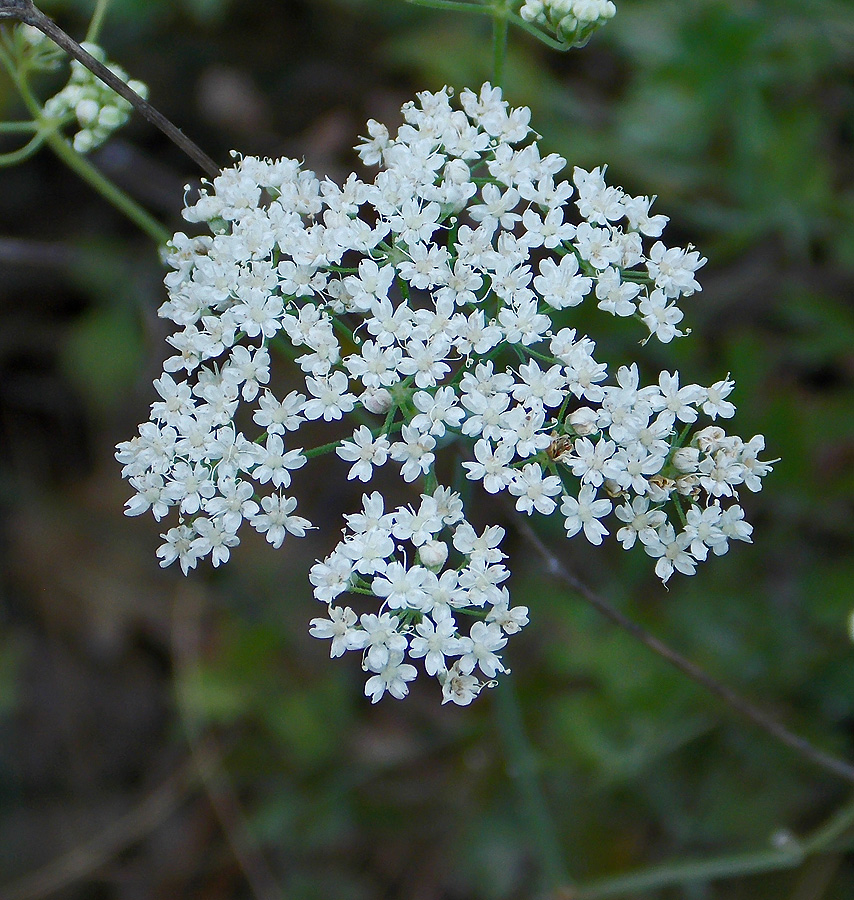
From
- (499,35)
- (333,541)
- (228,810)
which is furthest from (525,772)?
(499,35)

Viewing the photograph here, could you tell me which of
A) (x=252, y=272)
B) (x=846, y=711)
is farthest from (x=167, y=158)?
(x=846, y=711)

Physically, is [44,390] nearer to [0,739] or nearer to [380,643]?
[0,739]

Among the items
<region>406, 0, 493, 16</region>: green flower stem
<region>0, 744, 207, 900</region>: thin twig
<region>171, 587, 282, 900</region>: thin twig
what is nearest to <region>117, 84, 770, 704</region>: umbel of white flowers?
<region>406, 0, 493, 16</region>: green flower stem

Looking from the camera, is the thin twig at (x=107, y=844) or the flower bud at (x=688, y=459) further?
the thin twig at (x=107, y=844)

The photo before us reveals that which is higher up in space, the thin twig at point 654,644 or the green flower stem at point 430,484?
the green flower stem at point 430,484

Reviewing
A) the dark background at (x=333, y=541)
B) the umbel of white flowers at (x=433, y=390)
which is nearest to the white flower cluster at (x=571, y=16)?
the umbel of white flowers at (x=433, y=390)

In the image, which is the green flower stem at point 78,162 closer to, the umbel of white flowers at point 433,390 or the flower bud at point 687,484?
the umbel of white flowers at point 433,390

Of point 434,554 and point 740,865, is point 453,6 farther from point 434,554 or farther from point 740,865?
point 740,865
